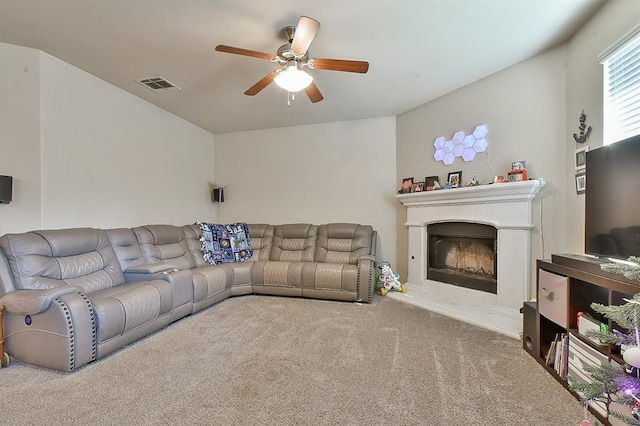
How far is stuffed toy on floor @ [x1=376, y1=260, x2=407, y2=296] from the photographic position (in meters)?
3.88

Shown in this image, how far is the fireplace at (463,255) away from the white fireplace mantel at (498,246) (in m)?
0.08

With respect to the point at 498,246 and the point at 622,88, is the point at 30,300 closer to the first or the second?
the point at 498,246

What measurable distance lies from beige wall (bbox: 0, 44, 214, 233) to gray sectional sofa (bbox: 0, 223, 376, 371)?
0.42 metres

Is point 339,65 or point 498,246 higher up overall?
point 339,65

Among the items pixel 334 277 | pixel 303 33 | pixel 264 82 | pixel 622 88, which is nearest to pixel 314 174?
pixel 334 277

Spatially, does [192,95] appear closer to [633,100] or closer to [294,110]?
[294,110]

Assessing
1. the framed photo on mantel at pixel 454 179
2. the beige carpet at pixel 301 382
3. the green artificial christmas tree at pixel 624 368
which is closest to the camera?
the green artificial christmas tree at pixel 624 368

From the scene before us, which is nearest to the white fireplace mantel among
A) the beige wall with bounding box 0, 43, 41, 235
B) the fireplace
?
the fireplace

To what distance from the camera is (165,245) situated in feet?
11.8

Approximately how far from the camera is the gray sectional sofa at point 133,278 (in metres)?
2.00

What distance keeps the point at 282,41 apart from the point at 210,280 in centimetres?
261

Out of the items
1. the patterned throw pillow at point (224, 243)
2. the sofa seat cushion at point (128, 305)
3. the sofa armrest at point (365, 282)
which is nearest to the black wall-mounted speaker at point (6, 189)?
the sofa seat cushion at point (128, 305)

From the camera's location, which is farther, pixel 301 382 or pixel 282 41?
pixel 282 41

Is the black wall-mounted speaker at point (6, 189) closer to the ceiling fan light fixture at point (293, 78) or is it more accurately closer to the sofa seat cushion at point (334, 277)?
the ceiling fan light fixture at point (293, 78)
